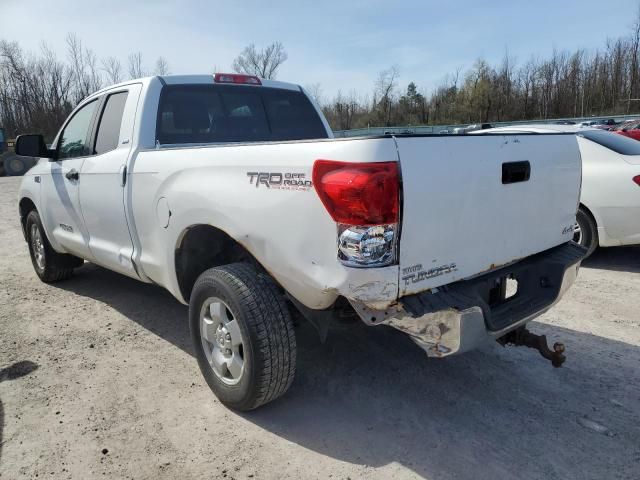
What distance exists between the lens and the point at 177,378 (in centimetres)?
347

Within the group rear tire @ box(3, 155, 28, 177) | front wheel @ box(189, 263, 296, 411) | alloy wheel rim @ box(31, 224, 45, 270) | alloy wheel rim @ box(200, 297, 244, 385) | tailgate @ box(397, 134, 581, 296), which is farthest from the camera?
rear tire @ box(3, 155, 28, 177)

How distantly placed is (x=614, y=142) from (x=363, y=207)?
17.0ft

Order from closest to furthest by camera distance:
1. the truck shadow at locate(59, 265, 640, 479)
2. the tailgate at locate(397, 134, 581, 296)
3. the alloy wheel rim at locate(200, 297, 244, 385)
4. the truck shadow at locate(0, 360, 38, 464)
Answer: the tailgate at locate(397, 134, 581, 296) → the truck shadow at locate(59, 265, 640, 479) → the alloy wheel rim at locate(200, 297, 244, 385) → the truck shadow at locate(0, 360, 38, 464)

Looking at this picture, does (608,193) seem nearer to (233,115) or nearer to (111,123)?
(233,115)

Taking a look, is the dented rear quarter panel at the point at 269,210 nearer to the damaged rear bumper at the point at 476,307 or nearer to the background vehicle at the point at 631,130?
the damaged rear bumper at the point at 476,307

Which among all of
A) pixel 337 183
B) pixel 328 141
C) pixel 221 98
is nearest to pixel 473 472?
pixel 337 183

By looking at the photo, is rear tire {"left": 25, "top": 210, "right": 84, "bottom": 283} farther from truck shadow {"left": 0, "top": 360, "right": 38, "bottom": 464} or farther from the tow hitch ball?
the tow hitch ball

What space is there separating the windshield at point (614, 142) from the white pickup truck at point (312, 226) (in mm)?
3262

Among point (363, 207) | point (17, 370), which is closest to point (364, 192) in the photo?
point (363, 207)

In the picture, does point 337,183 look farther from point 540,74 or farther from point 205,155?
point 540,74

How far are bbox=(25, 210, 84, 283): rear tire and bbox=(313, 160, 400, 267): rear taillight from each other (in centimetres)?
445

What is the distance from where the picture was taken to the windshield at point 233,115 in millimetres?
3893

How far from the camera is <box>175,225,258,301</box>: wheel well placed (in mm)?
3238

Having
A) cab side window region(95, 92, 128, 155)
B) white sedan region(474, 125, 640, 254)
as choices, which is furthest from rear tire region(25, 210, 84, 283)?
white sedan region(474, 125, 640, 254)
